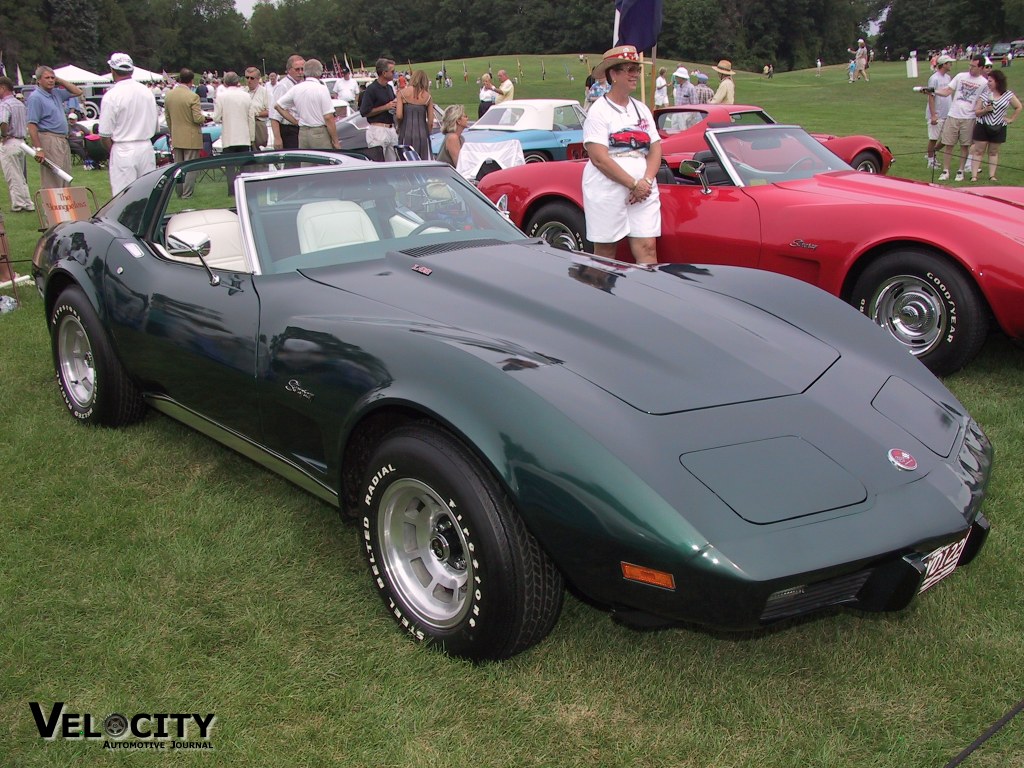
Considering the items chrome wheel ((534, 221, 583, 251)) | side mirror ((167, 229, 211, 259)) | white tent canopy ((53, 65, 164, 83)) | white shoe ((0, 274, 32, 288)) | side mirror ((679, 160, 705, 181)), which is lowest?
white shoe ((0, 274, 32, 288))

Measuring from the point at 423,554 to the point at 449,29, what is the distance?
102130mm

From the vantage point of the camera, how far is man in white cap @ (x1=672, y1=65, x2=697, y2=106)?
50.2 ft

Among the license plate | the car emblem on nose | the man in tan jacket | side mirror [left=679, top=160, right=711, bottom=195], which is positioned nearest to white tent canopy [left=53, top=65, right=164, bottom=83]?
the man in tan jacket

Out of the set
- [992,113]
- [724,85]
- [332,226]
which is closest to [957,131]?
[992,113]

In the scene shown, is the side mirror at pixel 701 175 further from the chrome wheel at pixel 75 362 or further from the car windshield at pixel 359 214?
the chrome wheel at pixel 75 362

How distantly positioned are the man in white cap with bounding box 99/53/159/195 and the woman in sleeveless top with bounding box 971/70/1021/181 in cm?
979

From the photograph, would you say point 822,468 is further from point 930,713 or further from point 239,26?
point 239,26

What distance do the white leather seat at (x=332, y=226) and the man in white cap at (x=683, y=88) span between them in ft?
42.2

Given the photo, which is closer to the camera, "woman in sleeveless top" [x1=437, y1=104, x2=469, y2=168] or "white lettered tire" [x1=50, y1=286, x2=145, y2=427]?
"white lettered tire" [x1=50, y1=286, x2=145, y2=427]

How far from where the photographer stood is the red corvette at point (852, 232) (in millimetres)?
4762

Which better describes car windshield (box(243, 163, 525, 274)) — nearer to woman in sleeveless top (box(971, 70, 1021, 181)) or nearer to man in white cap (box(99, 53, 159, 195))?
man in white cap (box(99, 53, 159, 195))

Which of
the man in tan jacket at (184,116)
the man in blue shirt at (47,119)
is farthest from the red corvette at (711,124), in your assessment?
the man in blue shirt at (47,119)

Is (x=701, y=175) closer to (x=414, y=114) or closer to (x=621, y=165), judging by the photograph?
(x=621, y=165)

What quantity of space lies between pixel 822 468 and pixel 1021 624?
0.98 meters
